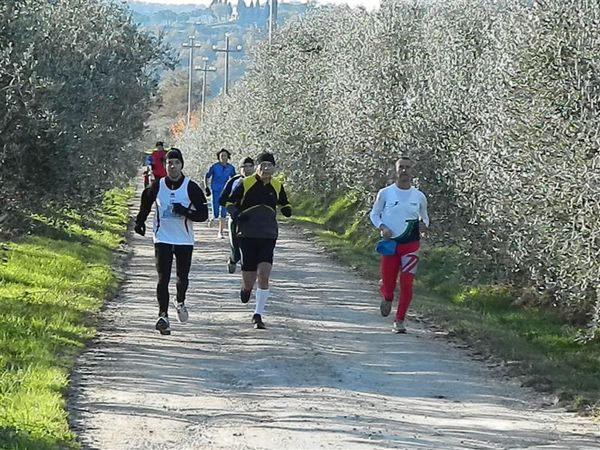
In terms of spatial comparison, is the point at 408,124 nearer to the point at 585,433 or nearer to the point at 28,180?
the point at 28,180

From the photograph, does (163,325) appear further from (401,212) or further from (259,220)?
(401,212)

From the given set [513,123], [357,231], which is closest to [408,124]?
[513,123]

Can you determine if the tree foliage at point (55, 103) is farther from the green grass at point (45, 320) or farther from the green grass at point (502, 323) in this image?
the green grass at point (502, 323)

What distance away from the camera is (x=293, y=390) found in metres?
9.48

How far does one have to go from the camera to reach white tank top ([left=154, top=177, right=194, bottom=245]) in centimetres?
1212

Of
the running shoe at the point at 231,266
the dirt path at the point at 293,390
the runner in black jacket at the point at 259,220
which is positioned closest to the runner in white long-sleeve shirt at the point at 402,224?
the dirt path at the point at 293,390

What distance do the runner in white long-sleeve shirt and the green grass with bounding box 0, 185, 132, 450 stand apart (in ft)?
11.3

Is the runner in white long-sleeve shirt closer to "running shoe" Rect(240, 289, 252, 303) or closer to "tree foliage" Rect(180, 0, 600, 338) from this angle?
"tree foliage" Rect(180, 0, 600, 338)

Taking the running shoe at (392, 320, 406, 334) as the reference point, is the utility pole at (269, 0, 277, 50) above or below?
above

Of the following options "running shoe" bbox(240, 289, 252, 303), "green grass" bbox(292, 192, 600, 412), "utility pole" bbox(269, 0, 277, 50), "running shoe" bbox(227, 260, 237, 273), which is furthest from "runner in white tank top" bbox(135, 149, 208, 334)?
"utility pole" bbox(269, 0, 277, 50)

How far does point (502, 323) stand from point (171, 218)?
485 centimetres

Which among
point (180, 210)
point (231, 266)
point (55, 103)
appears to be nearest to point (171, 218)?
point (180, 210)

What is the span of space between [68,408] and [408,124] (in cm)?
1136

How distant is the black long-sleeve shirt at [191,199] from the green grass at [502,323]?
329 cm
